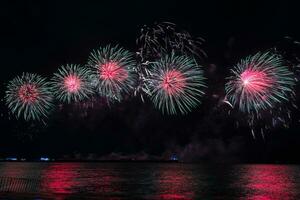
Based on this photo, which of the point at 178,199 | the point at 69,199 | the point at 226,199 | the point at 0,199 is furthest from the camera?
the point at 226,199

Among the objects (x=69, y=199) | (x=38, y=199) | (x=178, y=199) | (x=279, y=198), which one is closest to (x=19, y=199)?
(x=38, y=199)

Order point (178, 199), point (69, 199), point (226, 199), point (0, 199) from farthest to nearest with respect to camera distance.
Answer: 1. point (226, 199)
2. point (178, 199)
3. point (69, 199)
4. point (0, 199)

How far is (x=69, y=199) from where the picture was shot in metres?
44.3

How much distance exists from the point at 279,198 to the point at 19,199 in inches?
1723

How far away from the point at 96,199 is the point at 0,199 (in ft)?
31.3

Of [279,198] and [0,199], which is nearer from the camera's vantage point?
[0,199]

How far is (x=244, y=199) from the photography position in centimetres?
6969

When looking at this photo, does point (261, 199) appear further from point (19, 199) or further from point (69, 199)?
point (19, 199)

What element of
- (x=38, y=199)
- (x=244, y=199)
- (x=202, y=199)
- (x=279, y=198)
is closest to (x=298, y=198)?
(x=279, y=198)

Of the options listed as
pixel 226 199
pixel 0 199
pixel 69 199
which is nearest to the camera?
pixel 0 199

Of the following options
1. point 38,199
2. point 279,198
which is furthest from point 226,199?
point 38,199

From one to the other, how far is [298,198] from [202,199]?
16.9 meters

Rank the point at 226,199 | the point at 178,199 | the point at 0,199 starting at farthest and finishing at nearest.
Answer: the point at 226,199 → the point at 178,199 → the point at 0,199

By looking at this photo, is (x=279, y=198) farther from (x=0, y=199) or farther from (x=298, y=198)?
(x=0, y=199)
